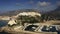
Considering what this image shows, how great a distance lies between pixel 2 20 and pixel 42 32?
89cm

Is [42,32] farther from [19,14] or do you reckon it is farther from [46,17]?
[19,14]

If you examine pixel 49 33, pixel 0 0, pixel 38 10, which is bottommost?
pixel 49 33

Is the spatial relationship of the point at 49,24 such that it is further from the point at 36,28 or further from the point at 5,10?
the point at 5,10

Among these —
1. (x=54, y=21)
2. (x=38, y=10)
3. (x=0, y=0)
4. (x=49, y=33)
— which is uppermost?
(x=0, y=0)

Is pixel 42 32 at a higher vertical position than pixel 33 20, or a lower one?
lower

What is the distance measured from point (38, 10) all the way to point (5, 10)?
72 centimetres

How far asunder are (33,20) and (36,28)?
Result: 0.61 feet

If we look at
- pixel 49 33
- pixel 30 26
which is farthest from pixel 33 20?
pixel 49 33

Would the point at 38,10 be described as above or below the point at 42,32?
above

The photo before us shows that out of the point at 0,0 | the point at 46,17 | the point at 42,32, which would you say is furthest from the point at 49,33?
the point at 0,0

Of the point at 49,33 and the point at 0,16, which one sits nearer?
the point at 49,33

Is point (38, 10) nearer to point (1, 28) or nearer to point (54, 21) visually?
point (54, 21)

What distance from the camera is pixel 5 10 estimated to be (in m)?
3.70

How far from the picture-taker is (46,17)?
3.63 metres
